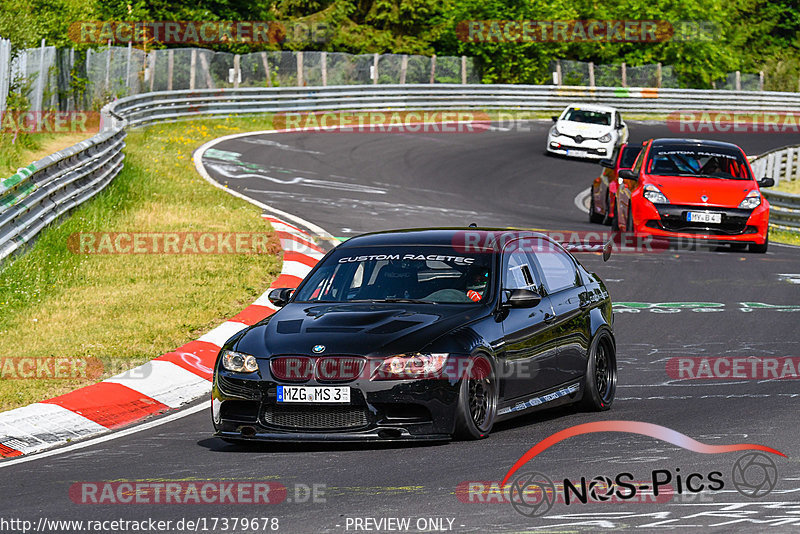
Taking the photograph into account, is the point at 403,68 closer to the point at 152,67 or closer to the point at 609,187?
the point at 152,67

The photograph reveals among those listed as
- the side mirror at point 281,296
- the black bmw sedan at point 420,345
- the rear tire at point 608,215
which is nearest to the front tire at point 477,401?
the black bmw sedan at point 420,345

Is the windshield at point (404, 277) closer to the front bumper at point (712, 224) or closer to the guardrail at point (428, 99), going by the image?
the front bumper at point (712, 224)

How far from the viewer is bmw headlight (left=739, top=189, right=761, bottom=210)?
64.1 ft

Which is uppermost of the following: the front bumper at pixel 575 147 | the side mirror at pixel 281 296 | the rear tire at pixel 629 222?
the side mirror at pixel 281 296

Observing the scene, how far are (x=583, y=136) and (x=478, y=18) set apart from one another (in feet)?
79.5

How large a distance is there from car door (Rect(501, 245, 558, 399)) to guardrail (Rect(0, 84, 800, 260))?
6.49m

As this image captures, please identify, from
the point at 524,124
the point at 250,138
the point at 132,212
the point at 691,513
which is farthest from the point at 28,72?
the point at 691,513

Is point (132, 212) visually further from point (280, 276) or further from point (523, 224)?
point (523, 224)

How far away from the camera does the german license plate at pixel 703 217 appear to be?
1953cm

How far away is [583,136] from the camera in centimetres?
3622

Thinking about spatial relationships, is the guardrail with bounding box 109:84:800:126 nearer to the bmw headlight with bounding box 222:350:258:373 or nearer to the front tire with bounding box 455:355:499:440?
the bmw headlight with bounding box 222:350:258:373

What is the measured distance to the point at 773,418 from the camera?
8.98 m

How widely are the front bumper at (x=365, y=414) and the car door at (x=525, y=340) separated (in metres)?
0.81

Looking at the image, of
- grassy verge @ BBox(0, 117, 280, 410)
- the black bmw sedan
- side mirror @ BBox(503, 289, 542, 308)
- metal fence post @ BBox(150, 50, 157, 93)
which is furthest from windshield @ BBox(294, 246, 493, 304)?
metal fence post @ BBox(150, 50, 157, 93)
